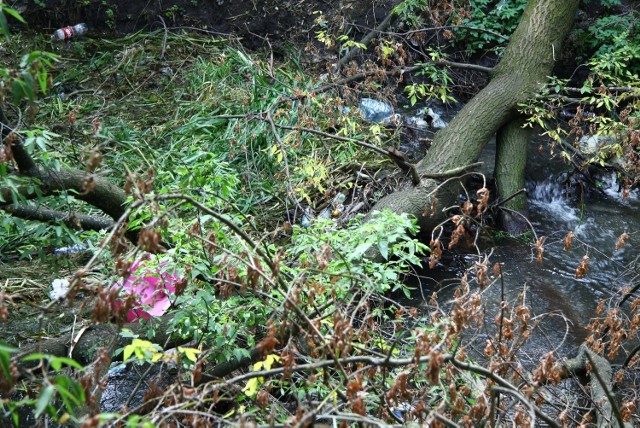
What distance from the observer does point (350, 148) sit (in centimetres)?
542

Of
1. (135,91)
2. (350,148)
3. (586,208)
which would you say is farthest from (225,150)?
(586,208)

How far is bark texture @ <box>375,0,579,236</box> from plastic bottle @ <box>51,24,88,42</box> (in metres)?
3.72

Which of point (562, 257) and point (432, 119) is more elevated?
point (432, 119)

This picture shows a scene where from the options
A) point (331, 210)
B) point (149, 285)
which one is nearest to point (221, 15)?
point (331, 210)

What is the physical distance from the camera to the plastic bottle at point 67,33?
22.1ft

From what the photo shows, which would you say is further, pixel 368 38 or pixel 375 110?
pixel 368 38

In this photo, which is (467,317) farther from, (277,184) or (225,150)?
(225,150)

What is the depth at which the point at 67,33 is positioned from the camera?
6.76 metres

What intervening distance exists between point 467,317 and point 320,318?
0.51 m

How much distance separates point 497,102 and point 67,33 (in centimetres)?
406

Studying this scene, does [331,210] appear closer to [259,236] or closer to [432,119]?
[259,236]

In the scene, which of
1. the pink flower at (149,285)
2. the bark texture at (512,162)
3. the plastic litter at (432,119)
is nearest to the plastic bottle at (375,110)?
the plastic litter at (432,119)

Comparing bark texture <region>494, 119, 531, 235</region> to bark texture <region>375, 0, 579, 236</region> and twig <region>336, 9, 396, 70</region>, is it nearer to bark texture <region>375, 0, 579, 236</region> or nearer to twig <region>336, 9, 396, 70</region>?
bark texture <region>375, 0, 579, 236</region>

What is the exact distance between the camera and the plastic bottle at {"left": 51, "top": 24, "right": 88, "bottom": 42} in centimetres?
674
